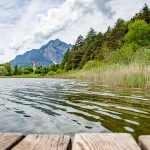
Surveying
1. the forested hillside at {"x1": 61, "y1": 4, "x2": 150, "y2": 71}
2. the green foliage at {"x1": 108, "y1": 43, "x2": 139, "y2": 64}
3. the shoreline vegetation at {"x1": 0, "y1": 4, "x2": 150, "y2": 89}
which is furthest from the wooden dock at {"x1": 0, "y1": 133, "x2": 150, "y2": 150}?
the forested hillside at {"x1": 61, "y1": 4, "x2": 150, "y2": 71}

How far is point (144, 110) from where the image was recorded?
6605 millimetres

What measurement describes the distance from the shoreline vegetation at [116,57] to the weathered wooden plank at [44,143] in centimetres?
1098

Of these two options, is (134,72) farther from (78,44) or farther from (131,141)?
(78,44)

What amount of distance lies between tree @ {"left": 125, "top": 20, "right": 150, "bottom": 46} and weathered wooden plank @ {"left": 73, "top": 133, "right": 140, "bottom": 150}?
2006 inches

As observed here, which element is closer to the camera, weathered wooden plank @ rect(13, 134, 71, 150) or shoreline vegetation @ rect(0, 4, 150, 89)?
weathered wooden plank @ rect(13, 134, 71, 150)

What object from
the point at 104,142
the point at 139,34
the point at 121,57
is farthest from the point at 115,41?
the point at 104,142

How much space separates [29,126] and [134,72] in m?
9.52

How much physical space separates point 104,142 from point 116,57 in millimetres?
21229

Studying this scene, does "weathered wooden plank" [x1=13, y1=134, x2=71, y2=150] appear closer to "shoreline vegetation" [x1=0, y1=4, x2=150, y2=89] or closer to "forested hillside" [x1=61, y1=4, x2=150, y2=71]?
"shoreline vegetation" [x1=0, y1=4, x2=150, y2=89]

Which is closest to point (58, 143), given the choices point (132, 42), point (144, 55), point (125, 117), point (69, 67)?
point (125, 117)

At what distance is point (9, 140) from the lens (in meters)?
1.84

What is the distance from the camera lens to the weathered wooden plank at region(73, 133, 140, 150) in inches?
67.4

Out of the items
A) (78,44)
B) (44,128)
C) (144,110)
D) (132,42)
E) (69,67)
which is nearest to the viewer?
(44,128)

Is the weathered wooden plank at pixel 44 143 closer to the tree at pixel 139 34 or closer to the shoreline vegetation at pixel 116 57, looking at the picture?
the shoreline vegetation at pixel 116 57
